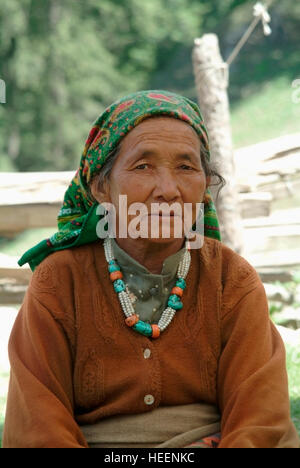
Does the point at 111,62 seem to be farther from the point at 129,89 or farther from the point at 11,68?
the point at 11,68

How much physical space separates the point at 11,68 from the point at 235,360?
48.0 feet

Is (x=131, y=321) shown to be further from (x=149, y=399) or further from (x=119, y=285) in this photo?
(x=149, y=399)

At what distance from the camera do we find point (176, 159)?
2.07 meters

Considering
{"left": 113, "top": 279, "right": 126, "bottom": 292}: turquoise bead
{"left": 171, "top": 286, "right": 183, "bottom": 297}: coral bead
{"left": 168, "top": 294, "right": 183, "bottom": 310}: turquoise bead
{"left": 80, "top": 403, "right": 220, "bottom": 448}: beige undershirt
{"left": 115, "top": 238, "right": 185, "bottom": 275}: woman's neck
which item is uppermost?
{"left": 115, "top": 238, "right": 185, "bottom": 275}: woman's neck

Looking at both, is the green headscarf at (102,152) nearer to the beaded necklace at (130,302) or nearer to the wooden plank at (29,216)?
the beaded necklace at (130,302)

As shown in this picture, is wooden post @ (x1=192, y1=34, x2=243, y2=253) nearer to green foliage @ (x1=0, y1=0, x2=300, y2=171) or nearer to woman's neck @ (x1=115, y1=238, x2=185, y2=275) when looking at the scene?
woman's neck @ (x1=115, y1=238, x2=185, y2=275)

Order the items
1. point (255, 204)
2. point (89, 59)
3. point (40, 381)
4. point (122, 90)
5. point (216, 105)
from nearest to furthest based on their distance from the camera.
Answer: point (40, 381), point (216, 105), point (255, 204), point (89, 59), point (122, 90)

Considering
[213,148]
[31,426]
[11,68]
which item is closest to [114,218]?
[31,426]

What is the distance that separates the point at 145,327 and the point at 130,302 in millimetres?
107

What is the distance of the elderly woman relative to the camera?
1.98 m

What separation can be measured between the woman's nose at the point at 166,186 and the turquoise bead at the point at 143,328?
1.39 ft

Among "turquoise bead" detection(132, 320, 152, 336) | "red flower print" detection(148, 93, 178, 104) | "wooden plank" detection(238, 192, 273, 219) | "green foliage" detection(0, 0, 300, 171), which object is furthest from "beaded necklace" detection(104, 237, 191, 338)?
"green foliage" detection(0, 0, 300, 171)

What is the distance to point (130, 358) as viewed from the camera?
6.76 feet

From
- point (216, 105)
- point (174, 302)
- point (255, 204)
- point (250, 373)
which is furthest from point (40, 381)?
point (255, 204)
